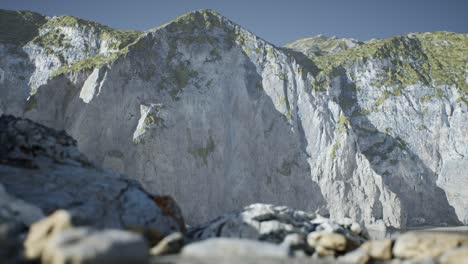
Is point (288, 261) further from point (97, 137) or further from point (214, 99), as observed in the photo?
point (214, 99)

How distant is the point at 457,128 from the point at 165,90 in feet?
198

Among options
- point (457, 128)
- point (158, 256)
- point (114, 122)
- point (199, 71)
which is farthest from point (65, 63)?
point (457, 128)

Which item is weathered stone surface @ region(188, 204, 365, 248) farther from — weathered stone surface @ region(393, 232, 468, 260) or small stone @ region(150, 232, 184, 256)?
small stone @ region(150, 232, 184, 256)

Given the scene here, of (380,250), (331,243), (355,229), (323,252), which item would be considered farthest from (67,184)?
(355,229)

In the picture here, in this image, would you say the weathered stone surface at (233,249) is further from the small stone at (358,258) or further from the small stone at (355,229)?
the small stone at (355,229)

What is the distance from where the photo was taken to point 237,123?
6888 centimetres

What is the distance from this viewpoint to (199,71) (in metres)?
71.5

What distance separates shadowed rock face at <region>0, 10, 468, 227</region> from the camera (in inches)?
2296

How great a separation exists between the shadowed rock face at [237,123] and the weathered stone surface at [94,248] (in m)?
48.5

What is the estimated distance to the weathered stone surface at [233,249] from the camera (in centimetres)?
1050

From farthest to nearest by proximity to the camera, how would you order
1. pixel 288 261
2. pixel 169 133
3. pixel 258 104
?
pixel 258 104 → pixel 169 133 → pixel 288 261

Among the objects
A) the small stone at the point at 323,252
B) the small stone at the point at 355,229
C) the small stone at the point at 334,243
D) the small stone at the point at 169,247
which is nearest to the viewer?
the small stone at the point at 169,247

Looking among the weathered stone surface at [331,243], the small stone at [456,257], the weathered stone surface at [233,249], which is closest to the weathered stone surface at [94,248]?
the weathered stone surface at [233,249]

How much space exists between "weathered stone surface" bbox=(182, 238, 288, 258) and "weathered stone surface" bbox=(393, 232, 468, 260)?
5219 millimetres
